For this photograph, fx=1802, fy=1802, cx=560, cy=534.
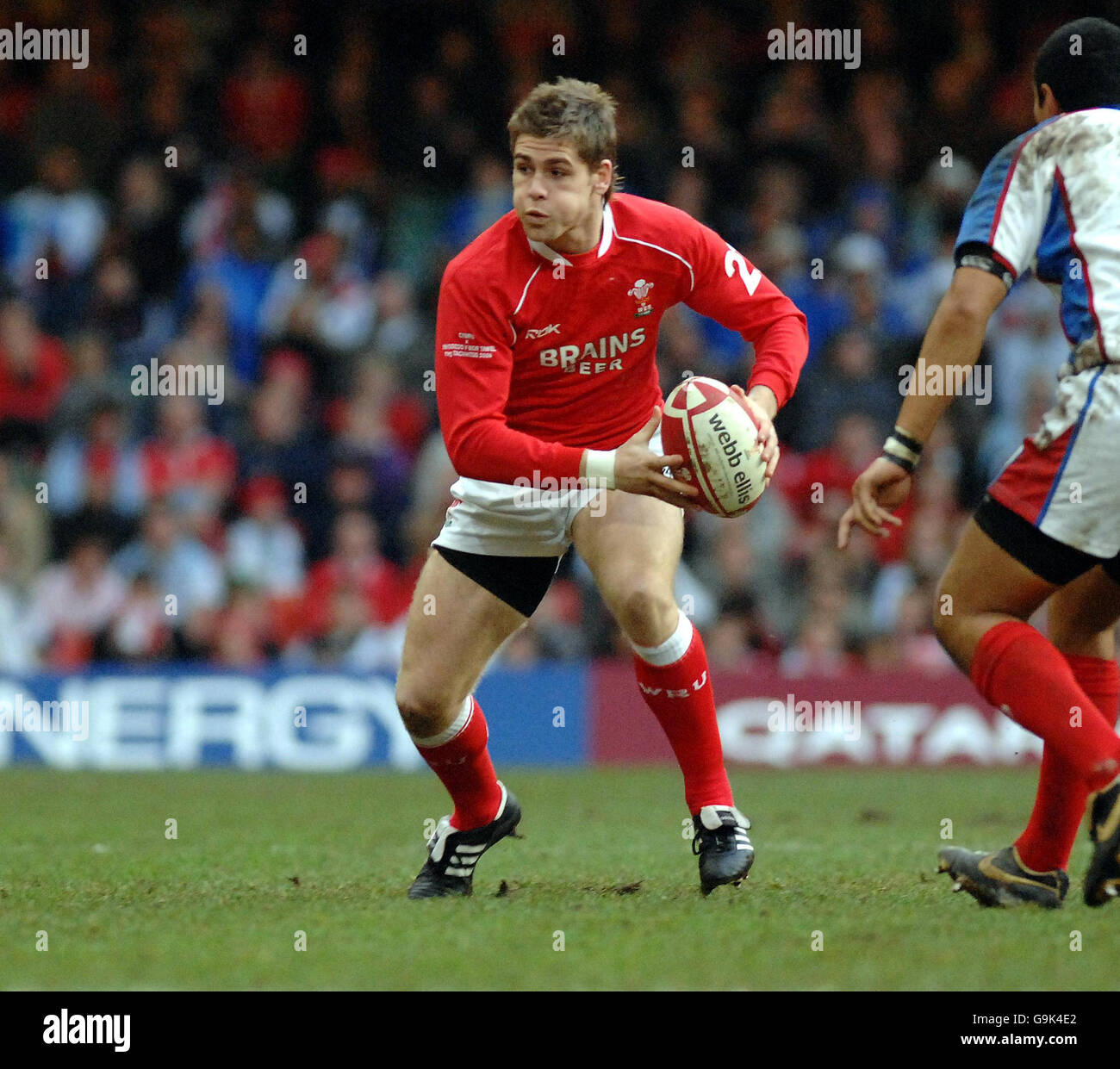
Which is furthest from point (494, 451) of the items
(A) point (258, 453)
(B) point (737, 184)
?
(B) point (737, 184)

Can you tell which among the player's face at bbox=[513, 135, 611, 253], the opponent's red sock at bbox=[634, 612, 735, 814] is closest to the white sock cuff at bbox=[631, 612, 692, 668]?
the opponent's red sock at bbox=[634, 612, 735, 814]

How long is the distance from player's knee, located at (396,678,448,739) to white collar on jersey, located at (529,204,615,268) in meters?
1.36

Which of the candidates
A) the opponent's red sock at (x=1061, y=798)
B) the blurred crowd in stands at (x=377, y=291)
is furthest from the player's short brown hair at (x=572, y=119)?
the blurred crowd in stands at (x=377, y=291)

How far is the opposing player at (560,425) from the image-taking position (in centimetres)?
528

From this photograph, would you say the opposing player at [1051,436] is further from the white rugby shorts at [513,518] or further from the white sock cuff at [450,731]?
the white sock cuff at [450,731]

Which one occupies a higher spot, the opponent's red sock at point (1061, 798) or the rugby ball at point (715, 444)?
the rugby ball at point (715, 444)

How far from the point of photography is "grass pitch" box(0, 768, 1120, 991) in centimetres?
400

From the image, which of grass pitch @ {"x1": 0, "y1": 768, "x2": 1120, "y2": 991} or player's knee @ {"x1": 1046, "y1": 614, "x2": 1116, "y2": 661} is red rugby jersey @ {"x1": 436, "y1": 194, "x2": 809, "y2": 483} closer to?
player's knee @ {"x1": 1046, "y1": 614, "x2": 1116, "y2": 661}

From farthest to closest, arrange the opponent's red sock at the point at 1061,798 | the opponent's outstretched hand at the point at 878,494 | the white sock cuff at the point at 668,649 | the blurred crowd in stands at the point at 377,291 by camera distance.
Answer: the blurred crowd in stands at the point at 377,291
the white sock cuff at the point at 668,649
the opponent's red sock at the point at 1061,798
the opponent's outstretched hand at the point at 878,494

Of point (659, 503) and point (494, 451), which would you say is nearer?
point (494, 451)

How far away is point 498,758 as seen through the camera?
11.8 metres

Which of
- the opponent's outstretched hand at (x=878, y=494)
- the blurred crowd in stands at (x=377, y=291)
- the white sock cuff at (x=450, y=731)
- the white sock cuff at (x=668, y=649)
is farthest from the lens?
the blurred crowd in stands at (x=377, y=291)

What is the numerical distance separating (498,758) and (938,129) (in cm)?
632
